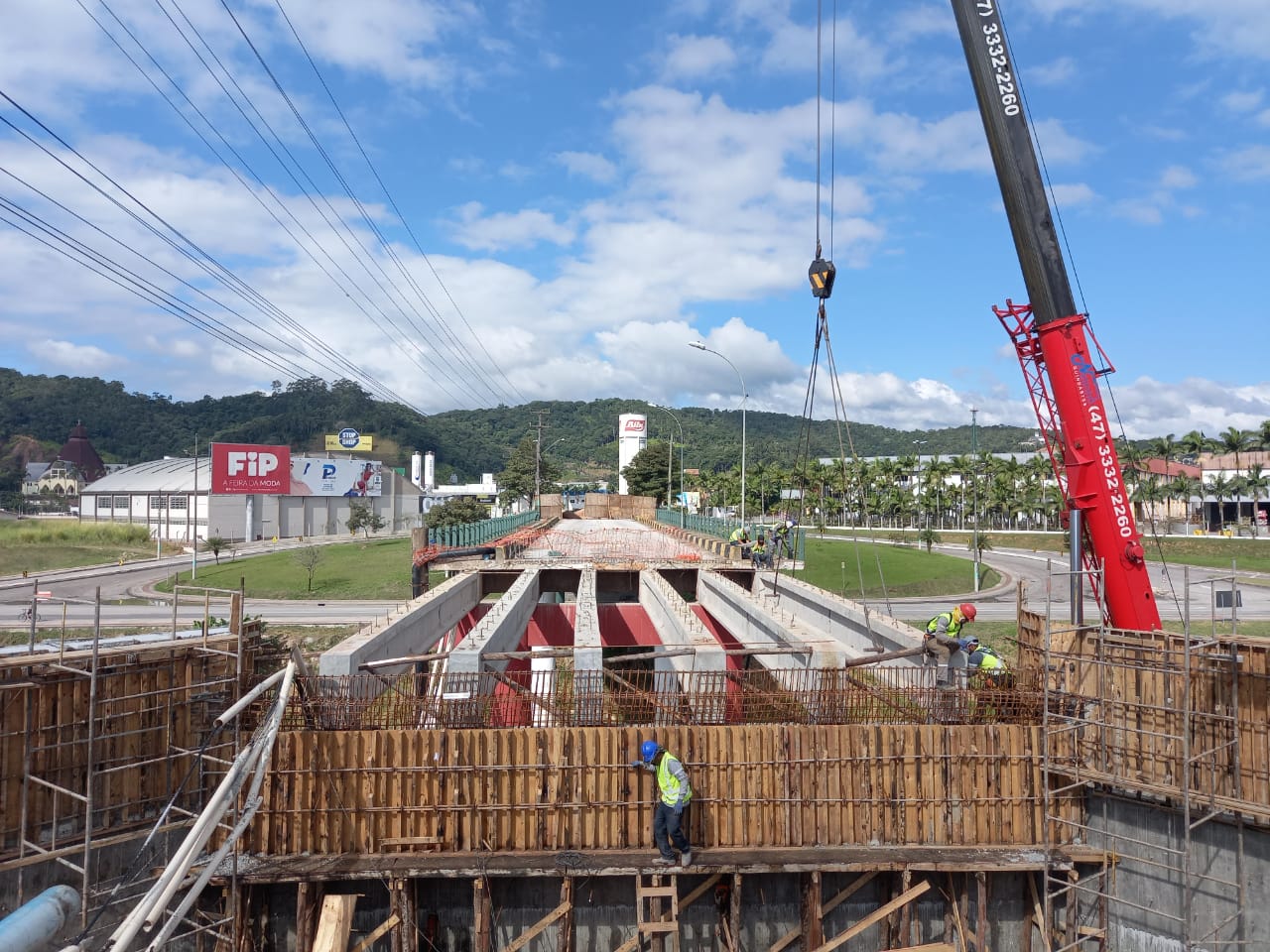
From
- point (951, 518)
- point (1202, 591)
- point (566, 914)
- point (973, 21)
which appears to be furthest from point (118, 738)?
point (951, 518)

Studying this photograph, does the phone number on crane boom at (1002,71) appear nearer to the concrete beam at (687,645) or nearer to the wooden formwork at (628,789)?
the wooden formwork at (628,789)

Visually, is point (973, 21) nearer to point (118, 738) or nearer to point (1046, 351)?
point (1046, 351)

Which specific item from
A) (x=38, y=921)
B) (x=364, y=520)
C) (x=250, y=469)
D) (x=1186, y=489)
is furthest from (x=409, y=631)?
(x=1186, y=489)

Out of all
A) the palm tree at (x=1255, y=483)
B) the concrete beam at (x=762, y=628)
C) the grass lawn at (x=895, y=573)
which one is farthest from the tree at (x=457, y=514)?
the palm tree at (x=1255, y=483)

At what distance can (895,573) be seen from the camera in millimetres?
48344

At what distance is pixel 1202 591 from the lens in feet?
141

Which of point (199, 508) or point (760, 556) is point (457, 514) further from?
point (760, 556)

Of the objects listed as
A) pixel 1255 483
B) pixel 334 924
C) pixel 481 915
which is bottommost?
pixel 481 915

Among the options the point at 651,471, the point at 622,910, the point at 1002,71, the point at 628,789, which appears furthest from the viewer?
the point at 651,471

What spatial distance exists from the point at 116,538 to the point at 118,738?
6999 centimetres

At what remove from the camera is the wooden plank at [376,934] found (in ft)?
31.3

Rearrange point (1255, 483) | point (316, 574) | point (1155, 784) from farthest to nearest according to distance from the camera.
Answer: point (1255, 483), point (316, 574), point (1155, 784)

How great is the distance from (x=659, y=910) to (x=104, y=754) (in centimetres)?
743

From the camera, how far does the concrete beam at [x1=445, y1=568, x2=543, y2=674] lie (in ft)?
44.5
